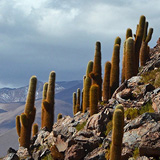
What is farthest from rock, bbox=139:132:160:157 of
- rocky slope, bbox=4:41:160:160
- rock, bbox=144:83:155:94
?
rock, bbox=144:83:155:94

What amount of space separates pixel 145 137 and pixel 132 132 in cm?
111

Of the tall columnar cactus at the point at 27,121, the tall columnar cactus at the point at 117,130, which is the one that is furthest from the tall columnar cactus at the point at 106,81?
the tall columnar cactus at the point at 117,130

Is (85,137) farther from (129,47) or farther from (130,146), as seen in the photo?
(129,47)

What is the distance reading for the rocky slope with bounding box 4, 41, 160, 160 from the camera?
12.5m

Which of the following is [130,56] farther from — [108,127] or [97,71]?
[108,127]

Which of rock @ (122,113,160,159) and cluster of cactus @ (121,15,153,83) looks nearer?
rock @ (122,113,160,159)

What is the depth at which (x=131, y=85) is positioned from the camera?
21.1m

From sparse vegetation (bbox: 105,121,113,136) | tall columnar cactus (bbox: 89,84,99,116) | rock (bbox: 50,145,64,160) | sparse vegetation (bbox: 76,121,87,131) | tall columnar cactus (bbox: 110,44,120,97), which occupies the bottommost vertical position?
rock (bbox: 50,145,64,160)

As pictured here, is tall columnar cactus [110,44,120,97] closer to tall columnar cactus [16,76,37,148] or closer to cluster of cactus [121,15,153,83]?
cluster of cactus [121,15,153,83]

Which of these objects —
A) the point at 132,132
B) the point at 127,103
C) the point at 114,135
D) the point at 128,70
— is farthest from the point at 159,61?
the point at 114,135

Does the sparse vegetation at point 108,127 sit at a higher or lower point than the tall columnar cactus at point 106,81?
lower

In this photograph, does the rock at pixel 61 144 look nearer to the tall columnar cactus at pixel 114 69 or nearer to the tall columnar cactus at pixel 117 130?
the tall columnar cactus at pixel 117 130

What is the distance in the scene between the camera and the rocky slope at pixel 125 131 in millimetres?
12484

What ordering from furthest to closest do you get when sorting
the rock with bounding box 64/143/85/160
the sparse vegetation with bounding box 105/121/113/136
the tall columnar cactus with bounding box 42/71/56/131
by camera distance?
1. the tall columnar cactus with bounding box 42/71/56/131
2. the sparse vegetation with bounding box 105/121/113/136
3. the rock with bounding box 64/143/85/160
